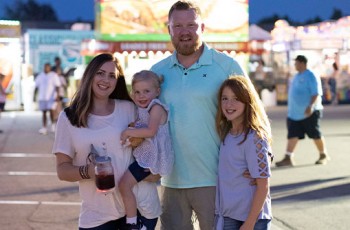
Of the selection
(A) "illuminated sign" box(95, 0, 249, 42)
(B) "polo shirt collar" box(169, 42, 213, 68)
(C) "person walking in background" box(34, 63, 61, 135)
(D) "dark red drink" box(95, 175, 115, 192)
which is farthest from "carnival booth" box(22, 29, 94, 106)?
(D) "dark red drink" box(95, 175, 115, 192)

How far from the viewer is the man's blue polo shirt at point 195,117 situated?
4250 millimetres

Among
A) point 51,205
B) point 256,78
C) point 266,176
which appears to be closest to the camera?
point 266,176

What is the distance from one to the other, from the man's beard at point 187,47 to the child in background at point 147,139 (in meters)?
0.25

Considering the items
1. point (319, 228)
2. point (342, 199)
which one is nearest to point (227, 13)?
point (342, 199)

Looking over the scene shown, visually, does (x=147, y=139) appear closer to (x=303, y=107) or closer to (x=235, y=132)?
(x=235, y=132)

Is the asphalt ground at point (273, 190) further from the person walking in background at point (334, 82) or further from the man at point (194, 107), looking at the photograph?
the person walking in background at point (334, 82)

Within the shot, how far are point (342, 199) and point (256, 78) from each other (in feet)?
64.1

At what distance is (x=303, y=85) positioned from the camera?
11.4 metres

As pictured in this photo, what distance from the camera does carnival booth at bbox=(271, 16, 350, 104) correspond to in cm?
2786

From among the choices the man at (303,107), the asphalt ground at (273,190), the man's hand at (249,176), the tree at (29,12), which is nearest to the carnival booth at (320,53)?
the asphalt ground at (273,190)

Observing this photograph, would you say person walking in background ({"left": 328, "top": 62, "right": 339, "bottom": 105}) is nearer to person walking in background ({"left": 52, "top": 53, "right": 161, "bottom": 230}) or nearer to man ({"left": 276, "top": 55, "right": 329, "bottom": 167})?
man ({"left": 276, "top": 55, "right": 329, "bottom": 167})

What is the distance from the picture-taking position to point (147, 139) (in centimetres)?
407

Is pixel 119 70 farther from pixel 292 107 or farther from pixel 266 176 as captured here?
pixel 292 107

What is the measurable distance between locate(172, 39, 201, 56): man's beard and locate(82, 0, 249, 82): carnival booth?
15310 mm
